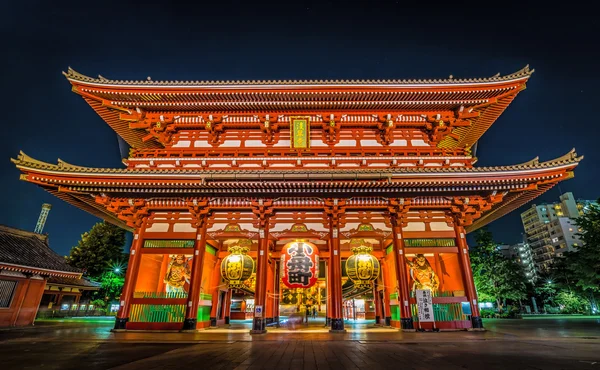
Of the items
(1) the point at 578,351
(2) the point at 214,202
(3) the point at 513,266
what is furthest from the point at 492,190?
(3) the point at 513,266

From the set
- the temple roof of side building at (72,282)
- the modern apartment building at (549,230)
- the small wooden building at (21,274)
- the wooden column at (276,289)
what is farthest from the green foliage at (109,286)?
the modern apartment building at (549,230)

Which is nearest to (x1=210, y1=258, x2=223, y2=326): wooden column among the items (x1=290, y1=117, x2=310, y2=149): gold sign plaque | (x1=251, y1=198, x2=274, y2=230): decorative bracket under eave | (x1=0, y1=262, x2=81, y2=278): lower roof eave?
(x1=251, y1=198, x2=274, y2=230): decorative bracket under eave

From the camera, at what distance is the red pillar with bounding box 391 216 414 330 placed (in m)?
11.1

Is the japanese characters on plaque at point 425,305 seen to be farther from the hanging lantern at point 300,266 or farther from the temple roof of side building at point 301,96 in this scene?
the temple roof of side building at point 301,96

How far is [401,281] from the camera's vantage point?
456 inches

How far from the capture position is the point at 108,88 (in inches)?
523

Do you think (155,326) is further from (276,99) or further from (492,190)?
(492,190)

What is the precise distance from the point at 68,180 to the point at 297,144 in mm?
9808

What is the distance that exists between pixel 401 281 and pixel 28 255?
20982 millimetres

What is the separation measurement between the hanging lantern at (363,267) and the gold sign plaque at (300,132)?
5.86m

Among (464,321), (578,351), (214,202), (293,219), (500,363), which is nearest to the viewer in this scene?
(500,363)

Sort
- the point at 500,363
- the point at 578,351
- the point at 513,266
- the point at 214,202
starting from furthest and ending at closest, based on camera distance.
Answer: the point at 513,266
the point at 214,202
the point at 578,351
the point at 500,363

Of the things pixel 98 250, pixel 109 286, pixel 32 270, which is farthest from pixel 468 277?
pixel 98 250

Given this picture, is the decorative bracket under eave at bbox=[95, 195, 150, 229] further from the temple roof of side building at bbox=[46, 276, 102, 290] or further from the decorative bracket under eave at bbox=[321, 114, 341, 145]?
the temple roof of side building at bbox=[46, 276, 102, 290]
